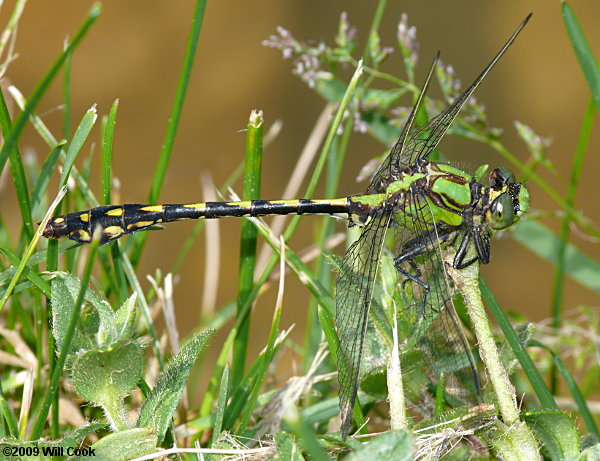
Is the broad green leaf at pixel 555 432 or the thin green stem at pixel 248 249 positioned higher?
the thin green stem at pixel 248 249

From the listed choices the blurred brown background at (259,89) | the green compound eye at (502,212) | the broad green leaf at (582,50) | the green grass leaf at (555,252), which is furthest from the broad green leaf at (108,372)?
the blurred brown background at (259,89)

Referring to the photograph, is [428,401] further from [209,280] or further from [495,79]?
[495,79]

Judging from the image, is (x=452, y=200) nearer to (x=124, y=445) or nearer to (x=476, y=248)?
(x=476, y=248)

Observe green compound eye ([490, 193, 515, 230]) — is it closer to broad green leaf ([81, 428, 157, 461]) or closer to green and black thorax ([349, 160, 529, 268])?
green and black thorax ([349, 160, 529, 268])

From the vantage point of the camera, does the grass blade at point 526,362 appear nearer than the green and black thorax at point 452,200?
Yes

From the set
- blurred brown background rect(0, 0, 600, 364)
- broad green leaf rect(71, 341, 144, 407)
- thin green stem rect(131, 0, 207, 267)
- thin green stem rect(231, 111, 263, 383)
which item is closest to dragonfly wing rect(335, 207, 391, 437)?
thin green stem rect(231, 111, 263, 383)

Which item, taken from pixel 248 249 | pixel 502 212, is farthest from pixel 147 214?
pixel 502 212

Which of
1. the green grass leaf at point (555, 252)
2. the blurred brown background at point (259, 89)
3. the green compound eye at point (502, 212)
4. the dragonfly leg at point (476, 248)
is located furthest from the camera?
the blurred brown background at point (259, 89)

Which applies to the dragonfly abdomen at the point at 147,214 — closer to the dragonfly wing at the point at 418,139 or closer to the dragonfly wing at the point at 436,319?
the dragonfly wing at the point at 418,139
